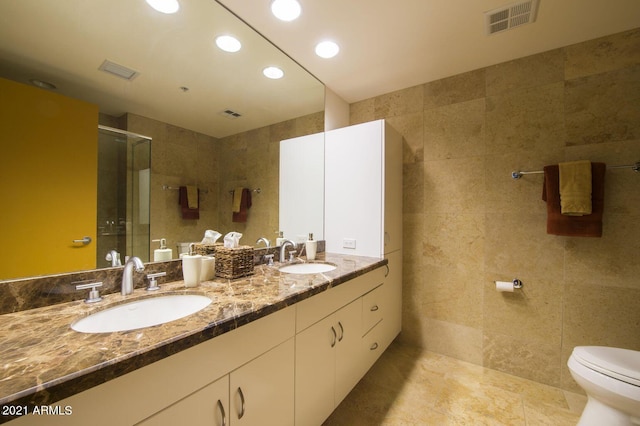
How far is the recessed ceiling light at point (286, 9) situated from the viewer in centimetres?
148

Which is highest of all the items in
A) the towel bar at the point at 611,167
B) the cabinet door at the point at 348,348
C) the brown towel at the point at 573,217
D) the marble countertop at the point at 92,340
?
the towel bar at the point at 611,167

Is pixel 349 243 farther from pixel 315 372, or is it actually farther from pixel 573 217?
pixel 573 217

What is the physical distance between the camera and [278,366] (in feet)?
3.45

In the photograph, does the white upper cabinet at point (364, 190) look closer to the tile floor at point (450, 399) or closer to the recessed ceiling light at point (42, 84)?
the tile floor at point (450, 399)

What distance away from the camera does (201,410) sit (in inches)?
30.5

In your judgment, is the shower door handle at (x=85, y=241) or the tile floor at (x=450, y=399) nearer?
the shower door handle at (x=85, y=241)

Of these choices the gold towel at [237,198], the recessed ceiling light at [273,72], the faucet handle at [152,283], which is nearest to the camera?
the faucet handle at [152,283]

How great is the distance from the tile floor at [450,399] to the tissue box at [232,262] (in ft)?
3.43

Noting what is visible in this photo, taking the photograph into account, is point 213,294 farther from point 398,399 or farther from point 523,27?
point 523,27

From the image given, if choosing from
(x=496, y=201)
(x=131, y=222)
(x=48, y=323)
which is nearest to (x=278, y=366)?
(x=48, y=323)

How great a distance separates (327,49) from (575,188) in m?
1.89

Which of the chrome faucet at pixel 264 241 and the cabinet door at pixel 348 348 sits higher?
the chrome faucet at pixel 264 241

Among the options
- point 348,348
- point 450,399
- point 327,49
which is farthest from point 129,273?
point 450,399

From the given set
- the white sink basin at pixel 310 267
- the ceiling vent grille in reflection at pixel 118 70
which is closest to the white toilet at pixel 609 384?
the white sink basin at pixel 310 267
